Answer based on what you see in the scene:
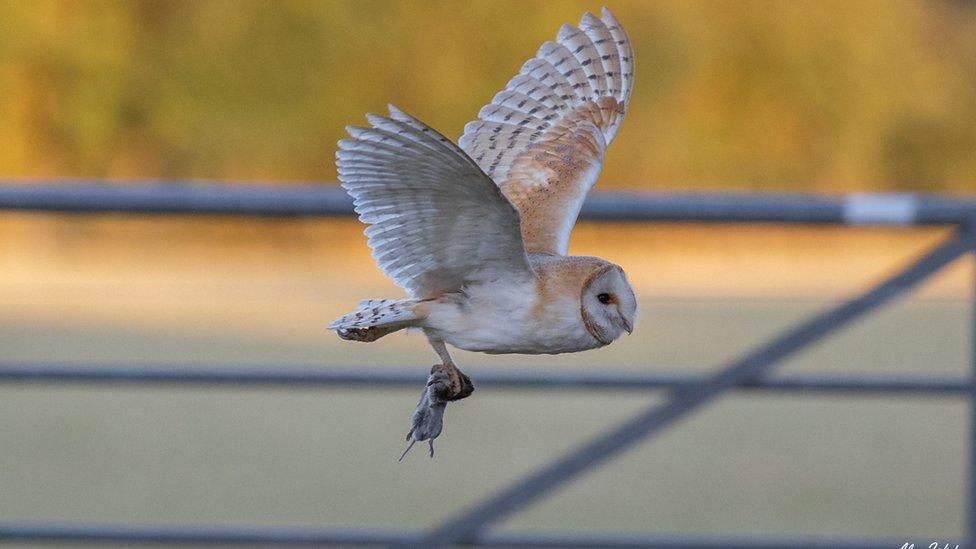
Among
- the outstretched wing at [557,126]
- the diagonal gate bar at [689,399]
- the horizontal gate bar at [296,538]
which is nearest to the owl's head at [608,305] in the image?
the outstretched wing at [557,126]

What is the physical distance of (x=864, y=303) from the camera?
7.02 ft

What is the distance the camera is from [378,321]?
2.16 ft

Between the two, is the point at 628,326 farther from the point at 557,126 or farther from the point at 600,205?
the point at 600,205

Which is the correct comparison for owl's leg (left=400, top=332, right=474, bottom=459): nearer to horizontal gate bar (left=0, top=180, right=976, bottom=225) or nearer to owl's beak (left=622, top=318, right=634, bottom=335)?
owl's beak (left=622, top=318, right=634, bottom=335)

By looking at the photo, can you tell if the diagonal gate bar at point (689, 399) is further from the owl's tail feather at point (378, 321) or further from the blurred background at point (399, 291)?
the owl's tail feather at point (378, 321)

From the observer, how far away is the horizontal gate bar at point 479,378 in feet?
7.89

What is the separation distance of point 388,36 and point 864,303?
3.45 ft

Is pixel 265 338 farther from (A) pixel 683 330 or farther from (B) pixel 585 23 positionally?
(B) pixel 585 23

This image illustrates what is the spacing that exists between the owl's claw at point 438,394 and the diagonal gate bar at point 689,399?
5.06ft

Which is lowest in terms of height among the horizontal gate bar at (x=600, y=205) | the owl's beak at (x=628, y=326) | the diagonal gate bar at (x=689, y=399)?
the owl's beak at (x=628, y=326)

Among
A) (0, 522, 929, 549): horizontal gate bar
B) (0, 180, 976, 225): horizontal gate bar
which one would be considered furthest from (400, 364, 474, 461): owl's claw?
(0, 522, 929, 549): horizontal gate bar

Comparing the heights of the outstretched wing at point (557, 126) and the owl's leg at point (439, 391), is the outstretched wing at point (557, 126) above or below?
above

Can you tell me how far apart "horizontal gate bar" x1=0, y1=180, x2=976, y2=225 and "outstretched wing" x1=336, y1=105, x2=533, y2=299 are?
1278 millimetres

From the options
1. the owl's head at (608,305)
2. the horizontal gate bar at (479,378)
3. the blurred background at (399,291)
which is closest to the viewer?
the owl's head at (608,305)
